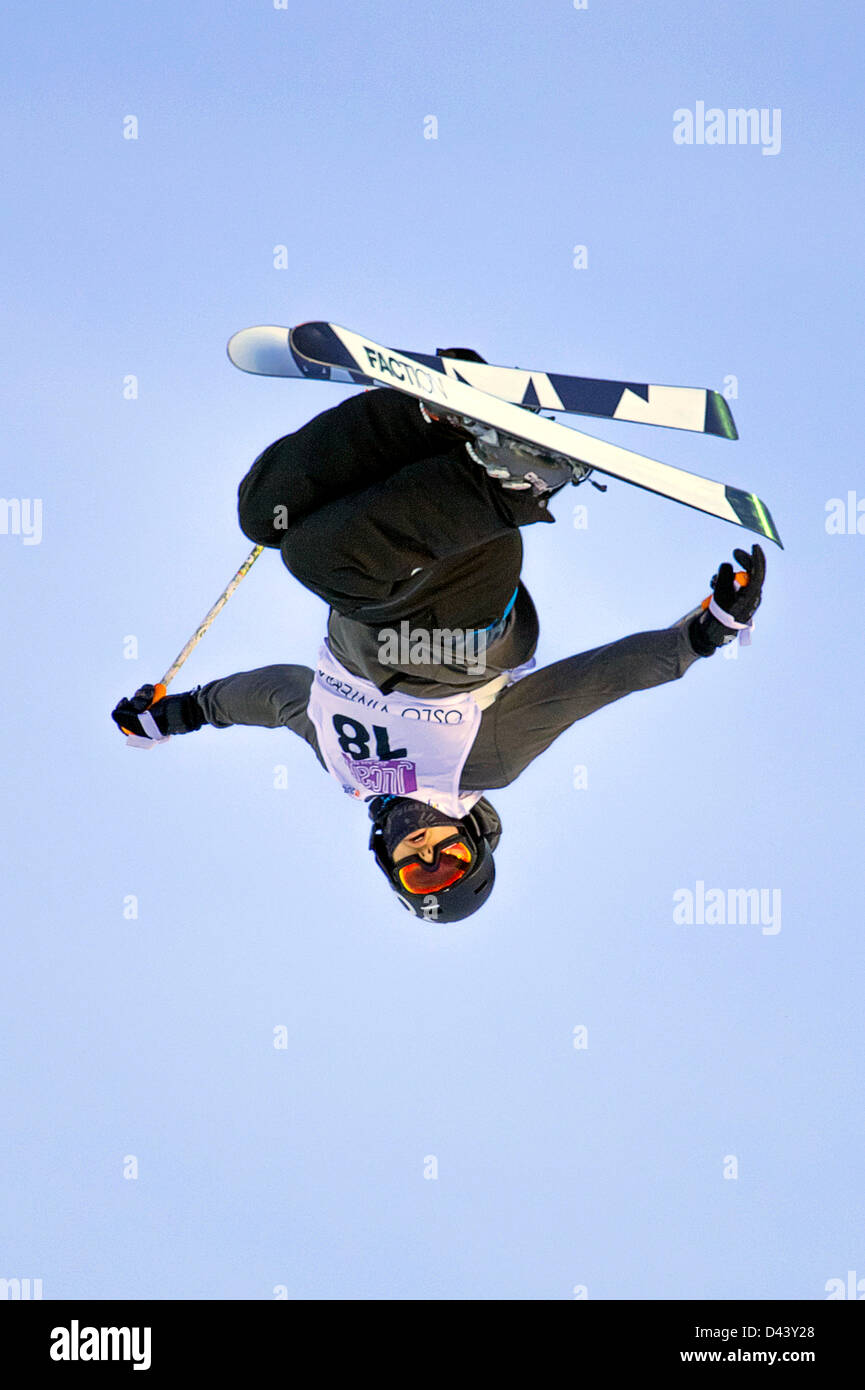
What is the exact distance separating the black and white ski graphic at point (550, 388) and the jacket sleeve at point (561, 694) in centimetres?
99

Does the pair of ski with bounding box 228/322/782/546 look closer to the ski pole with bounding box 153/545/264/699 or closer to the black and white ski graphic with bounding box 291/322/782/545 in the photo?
the black and white ski graphic with bounding box 291/322/782/545

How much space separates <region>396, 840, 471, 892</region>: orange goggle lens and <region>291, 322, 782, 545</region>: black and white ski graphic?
9.18 feet

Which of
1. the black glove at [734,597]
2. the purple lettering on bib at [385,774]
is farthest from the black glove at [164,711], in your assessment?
the black glove at [734,597]

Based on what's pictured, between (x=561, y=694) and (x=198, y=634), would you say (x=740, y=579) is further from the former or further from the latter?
(x=198, y=634)

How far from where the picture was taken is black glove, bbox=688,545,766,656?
6992mm

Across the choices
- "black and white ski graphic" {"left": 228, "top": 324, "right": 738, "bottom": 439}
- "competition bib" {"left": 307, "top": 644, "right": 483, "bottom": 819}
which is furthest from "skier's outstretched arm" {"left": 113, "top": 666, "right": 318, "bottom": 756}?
"black and white ski graphic" {"left": 228, "top": 324, "right": 738, "bottom": 439}

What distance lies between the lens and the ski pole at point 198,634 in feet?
27.8

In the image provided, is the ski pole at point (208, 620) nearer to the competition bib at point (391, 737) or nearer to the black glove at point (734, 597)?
the competition bib at point (391, 737)

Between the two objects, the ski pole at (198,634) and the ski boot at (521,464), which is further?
the ski pole at (198,634)

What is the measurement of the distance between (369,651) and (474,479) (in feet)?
4.90

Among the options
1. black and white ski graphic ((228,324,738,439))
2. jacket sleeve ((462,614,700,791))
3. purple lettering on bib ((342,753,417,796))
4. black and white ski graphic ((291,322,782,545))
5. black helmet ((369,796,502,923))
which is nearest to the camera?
black and white ski graphic ((291,322,782,545))

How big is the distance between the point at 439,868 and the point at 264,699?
4.83ft

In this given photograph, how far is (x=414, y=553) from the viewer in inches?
270

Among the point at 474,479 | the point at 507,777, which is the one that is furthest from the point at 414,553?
the point at 507,777
